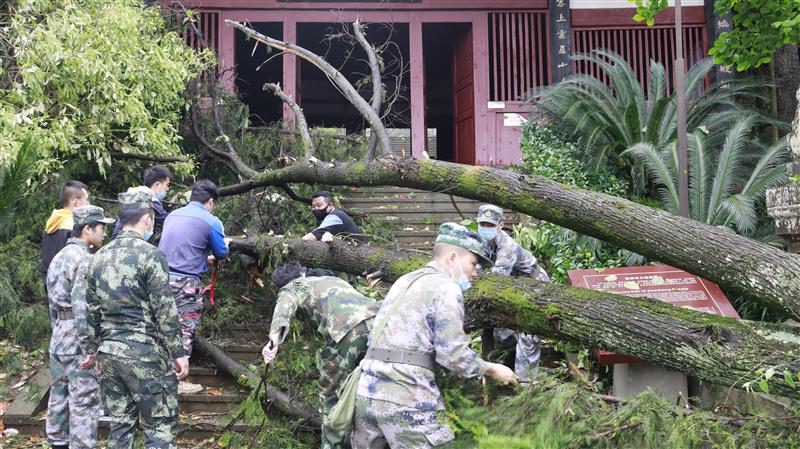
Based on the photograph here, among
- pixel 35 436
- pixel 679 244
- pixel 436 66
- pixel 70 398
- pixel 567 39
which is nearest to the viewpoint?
pixel 679 244

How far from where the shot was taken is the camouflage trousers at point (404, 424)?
3393 millimetres

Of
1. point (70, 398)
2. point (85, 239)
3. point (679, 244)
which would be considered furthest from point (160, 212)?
point (679, 244)

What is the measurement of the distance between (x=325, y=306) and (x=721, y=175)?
6.60 m

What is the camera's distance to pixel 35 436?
626 centimetres

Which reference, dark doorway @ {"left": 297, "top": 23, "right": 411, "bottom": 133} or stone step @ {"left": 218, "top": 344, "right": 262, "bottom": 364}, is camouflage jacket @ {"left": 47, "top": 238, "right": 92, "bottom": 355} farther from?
dark doorway @ {"left": 297, "top": 23, "right": 411, "bottom": 133}

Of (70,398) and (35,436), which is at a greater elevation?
(70,398)

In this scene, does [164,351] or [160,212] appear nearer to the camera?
[164,351]

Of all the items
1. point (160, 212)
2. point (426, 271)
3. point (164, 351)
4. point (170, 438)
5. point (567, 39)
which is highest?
point (567, 39)

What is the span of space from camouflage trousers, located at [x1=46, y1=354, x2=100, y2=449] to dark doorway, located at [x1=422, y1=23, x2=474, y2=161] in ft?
33.4

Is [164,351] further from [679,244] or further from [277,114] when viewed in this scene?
[277,114]

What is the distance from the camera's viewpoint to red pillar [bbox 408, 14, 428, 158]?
1334 centimetres

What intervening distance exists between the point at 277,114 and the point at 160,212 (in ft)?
44.5

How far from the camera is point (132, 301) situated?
4500 mm

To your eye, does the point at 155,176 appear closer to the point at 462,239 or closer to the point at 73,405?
the point at 73,405
